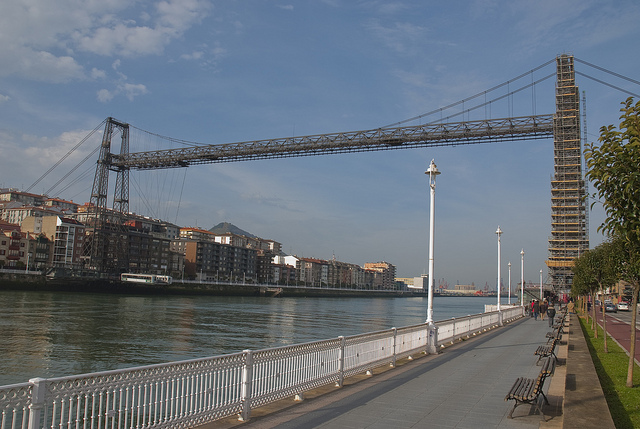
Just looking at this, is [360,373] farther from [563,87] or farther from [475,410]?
[563,87]

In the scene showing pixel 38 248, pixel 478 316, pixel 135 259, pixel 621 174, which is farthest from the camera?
pixel 135 259

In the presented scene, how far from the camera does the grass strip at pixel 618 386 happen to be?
293 inches

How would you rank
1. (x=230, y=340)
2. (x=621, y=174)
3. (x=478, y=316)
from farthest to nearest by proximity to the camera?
(x=230, y=340) → (x=478, y=316) → (x=621, y=174)

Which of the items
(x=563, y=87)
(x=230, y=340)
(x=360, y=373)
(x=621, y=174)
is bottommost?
(x=230, y=340)

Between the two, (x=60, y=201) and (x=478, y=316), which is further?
(x=60, y=201)

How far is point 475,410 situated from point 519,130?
59490 millimetres

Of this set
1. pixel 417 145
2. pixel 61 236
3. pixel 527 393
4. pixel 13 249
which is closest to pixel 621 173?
pixel 527 393

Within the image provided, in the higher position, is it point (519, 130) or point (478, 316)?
point (519, 130)

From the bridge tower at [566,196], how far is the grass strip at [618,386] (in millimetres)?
58331

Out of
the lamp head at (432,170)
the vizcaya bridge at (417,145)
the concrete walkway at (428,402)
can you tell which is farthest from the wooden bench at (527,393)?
the vizcaya bridge at (417,145)

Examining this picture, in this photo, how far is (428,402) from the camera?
7.89 meters

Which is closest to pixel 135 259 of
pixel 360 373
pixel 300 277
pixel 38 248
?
pixel 38 248

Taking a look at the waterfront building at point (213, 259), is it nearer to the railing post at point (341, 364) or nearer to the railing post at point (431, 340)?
the railing post at point (431, 340)

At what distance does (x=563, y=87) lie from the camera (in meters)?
70.1
